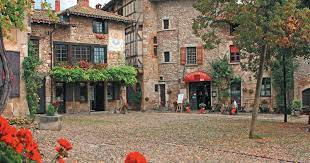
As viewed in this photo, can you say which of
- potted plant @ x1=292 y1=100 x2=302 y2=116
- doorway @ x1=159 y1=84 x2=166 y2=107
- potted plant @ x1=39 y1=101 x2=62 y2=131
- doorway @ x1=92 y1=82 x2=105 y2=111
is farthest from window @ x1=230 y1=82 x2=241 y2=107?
potted plant @ x1=39 y1=101 x2=62 y2=131

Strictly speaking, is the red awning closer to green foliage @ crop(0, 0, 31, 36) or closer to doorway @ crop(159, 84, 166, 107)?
doorway @ crop(159, 84, 166, 107)

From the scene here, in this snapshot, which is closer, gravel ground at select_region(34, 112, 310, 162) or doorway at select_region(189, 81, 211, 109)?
gravel ground at select_region(34, 112, 310, 162)

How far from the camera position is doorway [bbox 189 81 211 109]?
106 ft

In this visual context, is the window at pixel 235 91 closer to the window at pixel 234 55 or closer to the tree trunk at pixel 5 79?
the window at pixel 234 55

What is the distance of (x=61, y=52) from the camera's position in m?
26.1

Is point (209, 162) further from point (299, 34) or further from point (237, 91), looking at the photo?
point (237, 91)

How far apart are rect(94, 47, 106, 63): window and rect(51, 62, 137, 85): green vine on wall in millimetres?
1041

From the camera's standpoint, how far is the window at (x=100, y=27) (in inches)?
1106

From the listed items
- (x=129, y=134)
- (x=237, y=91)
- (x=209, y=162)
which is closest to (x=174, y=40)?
(x=237, y=91)

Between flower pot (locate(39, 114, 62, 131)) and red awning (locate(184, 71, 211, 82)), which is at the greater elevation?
red awning (locate(184, 71, 211, 82))

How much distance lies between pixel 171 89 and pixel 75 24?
10215mm

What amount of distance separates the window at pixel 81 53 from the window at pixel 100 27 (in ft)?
5.35

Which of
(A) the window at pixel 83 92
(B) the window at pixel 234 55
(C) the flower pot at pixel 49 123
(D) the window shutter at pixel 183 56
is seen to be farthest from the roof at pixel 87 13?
(C) the flower pot at pixel 49 123

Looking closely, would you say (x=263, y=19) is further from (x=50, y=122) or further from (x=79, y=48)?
(x=79, y=48)
